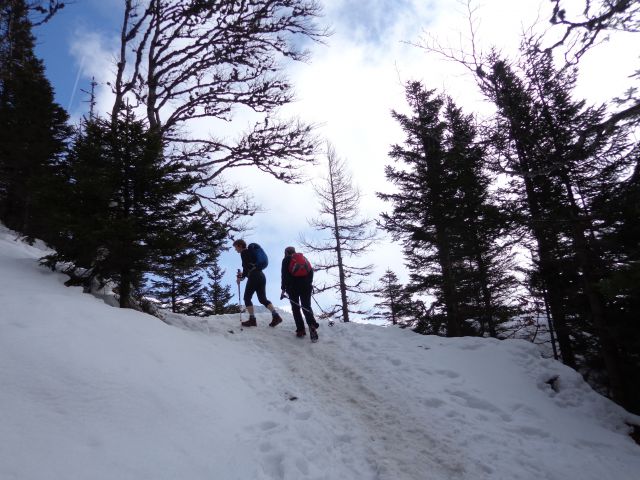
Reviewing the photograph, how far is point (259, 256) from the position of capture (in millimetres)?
A: 8469

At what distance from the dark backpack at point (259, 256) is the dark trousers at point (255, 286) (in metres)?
0.17

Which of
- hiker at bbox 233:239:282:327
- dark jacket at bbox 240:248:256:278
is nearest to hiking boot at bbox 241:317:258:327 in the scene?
hiker at bbox 233:239:282:327

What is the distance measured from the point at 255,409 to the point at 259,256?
14.9ft

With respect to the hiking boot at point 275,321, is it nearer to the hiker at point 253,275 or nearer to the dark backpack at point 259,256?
the hiker at point 253,275

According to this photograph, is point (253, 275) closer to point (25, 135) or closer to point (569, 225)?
point (569, 225)

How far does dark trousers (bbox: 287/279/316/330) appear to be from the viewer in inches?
313

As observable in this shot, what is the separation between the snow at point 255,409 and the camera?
9.48 feet

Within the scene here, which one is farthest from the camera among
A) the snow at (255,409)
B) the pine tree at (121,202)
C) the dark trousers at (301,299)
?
the dark trousers at (301,299)

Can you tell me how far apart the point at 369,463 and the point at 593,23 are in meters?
5.57

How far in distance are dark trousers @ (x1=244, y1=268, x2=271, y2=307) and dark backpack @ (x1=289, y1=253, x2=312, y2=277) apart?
0.87m

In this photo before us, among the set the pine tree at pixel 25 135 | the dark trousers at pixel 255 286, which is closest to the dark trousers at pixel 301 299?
the dark trousers at pixel 255 286

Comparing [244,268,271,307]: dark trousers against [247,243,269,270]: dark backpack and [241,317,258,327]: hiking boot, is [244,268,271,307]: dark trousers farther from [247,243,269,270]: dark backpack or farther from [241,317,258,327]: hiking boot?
[241,317,258,327]: hiking boot

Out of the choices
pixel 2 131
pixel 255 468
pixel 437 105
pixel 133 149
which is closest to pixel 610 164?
pixel 437 105

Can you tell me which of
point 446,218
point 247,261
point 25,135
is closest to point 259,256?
point 247,261
